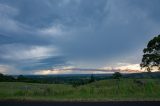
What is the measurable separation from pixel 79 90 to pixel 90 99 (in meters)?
6.03

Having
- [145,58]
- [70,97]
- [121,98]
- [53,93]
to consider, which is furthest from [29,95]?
[145,58]

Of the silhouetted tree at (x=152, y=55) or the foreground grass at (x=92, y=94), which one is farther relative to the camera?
the silhouetted tree at (x=152, y=55)

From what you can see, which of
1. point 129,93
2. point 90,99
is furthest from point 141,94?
point 90,99

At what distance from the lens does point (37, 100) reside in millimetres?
35969

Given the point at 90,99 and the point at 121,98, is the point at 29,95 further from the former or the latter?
the point at 121,98

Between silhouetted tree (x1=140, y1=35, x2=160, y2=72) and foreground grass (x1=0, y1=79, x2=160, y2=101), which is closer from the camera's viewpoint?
foreground grass (x1=0, y1=79, x2=160, y2=101)

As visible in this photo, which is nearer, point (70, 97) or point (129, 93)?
point (70, 97)
